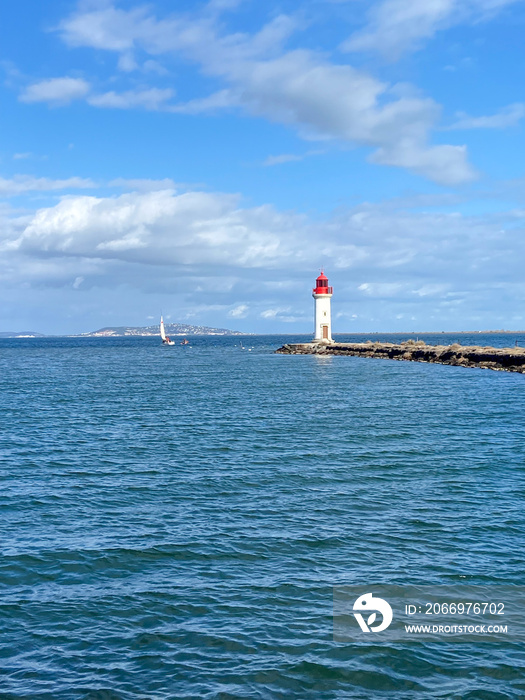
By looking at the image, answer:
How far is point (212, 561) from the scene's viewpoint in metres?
14.0

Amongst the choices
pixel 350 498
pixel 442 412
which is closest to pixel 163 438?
pixel 350 498

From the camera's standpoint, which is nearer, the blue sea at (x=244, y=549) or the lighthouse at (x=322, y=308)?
the blue sea at (x=244, y=549)

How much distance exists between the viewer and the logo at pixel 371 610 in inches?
448

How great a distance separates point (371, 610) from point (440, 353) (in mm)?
78082

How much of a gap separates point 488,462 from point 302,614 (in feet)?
48.0

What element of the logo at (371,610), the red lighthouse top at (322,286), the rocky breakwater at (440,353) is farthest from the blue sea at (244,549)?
the red lighthouse top at (322,286)

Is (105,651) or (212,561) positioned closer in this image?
(105,651)

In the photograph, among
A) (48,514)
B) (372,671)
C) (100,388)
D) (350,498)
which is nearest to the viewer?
(372,671)

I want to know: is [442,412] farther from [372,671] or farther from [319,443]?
[372,671]

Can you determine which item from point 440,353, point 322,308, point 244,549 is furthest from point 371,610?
point 322,308

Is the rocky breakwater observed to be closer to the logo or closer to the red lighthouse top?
the red lighthouse top

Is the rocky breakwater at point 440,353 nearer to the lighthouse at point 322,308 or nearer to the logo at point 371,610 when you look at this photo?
the lighthouse at point 322,308

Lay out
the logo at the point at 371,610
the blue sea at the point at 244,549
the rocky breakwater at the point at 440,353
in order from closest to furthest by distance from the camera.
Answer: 1. the blue sea at the point at 244,549
2. the logo at the point at 371,610
3. the rocky breakwater at the point at 440,353

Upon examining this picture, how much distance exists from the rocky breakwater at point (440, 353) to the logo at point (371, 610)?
2277 inches
